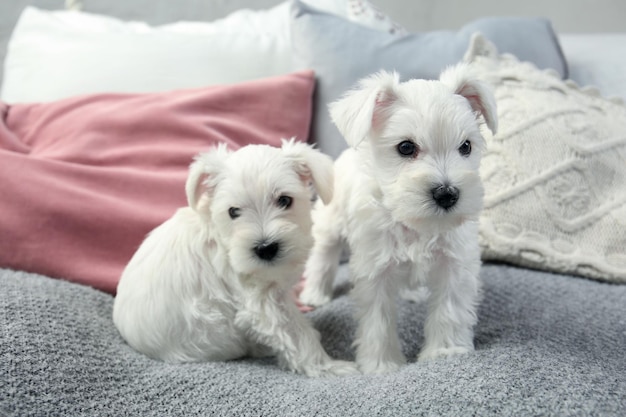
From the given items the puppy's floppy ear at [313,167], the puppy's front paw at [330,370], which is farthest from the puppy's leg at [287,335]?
the puppy's floppy ear at [313,167]

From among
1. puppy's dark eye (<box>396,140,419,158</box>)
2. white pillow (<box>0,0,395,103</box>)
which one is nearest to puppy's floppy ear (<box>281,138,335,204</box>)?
puppy's dark eye (<box>396,140,419,158</box>)

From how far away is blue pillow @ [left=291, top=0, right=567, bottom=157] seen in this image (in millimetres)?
2139

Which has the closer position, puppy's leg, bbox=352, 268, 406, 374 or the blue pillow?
puppy's leg, bbox=352, 268, 406, 374

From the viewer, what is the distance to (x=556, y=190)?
181 cm

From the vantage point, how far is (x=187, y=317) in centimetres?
142

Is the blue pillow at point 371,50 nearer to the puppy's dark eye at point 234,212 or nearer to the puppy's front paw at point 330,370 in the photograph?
the puppy's dark eye at point 234,212

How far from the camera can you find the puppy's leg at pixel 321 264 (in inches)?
70.5

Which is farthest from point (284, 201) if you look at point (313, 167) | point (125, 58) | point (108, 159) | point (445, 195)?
point (125, 58)

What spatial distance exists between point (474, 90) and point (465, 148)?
0.54ft

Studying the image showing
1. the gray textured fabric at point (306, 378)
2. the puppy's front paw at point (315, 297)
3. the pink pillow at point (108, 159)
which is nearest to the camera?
the gray textured fabric at point (306, 378)

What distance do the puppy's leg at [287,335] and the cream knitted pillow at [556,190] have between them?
0.73m

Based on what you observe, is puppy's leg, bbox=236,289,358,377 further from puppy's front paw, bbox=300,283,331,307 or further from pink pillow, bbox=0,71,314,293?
pink pillow, bbox=0,71,314,293

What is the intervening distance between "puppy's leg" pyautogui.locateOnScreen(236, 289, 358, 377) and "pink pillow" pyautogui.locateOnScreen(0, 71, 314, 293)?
555 millimetres

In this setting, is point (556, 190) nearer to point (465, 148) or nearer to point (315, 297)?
point (465, 148)
